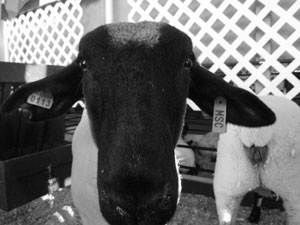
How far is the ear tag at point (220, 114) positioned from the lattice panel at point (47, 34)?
14.5 ft

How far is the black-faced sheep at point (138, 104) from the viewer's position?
32.7 inches

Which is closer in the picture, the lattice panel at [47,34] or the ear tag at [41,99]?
the ear tag at [41,99]

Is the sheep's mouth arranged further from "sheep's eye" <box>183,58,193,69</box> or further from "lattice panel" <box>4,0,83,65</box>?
"lattice panel" <box>4,0,83,65</box>

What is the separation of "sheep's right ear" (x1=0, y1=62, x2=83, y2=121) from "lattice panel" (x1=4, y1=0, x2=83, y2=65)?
13.2ft

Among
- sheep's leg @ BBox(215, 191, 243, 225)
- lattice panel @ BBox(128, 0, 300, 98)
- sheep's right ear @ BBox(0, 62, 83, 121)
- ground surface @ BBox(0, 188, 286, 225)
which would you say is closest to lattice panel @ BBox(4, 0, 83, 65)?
lattice panel @ BBox(128, 0, 300, 98)

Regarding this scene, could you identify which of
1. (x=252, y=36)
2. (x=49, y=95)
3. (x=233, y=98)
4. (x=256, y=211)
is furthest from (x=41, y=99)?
(x=252, y=36)

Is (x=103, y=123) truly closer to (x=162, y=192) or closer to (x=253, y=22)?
(x=162, y=192)

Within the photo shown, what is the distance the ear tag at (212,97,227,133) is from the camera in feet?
4.80

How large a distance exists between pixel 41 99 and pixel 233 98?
1058 mm

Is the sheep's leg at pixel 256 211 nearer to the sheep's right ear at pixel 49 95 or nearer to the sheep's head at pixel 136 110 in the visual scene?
the sheep's head at pixel 136 110

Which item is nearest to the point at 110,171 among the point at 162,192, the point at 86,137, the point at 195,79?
the point at 162,192

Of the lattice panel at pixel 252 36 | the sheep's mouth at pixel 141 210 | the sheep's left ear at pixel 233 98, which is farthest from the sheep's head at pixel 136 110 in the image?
the lattice panel at pixel 252 36

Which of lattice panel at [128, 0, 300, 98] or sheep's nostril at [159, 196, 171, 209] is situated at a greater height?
lattice panel at [128, 0, 300, 98]

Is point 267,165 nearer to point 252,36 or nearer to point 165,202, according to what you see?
point 165,202
